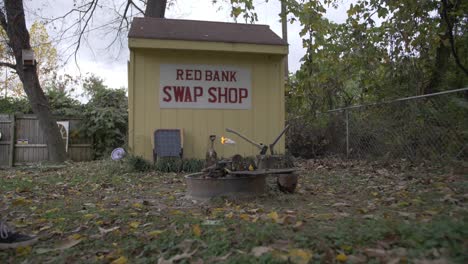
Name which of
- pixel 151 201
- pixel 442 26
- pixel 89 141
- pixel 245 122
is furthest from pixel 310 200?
pixel 89 141

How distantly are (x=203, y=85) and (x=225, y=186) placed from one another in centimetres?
392

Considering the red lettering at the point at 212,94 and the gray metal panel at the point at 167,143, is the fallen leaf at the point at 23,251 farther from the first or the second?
the red lettering at the point at 212,94

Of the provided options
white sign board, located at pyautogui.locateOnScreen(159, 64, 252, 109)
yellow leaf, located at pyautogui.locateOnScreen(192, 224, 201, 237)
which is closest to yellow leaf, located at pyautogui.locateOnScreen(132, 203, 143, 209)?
yellow leaf, located at pyautogui.locateOnScreen(192, 224, 201, 237)

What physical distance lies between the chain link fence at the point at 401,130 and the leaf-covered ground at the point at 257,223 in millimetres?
797

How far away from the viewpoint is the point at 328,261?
8.55 ft

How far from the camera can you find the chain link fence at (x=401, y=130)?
6559 mm

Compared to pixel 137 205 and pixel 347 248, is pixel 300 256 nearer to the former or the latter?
pixel 347 248

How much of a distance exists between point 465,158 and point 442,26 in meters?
2.85

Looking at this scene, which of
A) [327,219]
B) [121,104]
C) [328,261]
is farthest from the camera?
[121,104]

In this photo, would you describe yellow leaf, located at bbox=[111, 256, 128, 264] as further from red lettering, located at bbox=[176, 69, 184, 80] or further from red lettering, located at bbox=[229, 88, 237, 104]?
red lettering, located at bbox=[229, 88, 237, 104]

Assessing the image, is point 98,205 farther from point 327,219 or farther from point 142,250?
point 327,219

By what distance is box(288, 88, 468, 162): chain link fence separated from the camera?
21.5 ft

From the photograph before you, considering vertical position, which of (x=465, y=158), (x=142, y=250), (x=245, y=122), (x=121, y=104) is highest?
(x=121, y=104)

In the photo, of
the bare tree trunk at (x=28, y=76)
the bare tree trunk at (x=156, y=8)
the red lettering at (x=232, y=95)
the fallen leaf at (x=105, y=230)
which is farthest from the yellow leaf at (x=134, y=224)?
the bare tree trunk at (x=156, y=8)
